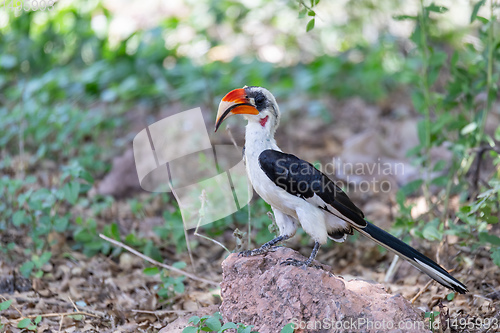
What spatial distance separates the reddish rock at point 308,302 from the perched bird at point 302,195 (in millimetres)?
Answer: 166

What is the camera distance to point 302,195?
10.3 feet

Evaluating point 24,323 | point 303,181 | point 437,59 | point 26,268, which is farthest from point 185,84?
point 24,323

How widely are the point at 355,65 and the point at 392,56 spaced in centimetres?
61

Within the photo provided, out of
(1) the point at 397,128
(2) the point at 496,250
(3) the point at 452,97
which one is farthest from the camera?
(1) the point at 397,128

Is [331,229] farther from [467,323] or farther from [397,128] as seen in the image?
[397,128]

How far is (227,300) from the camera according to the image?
9.65 ft

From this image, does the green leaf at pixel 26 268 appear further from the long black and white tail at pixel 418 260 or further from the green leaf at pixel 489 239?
the green leaf at pixel 489 239

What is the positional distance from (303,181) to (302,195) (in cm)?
9

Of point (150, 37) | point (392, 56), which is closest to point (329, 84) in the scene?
point (392, 56)

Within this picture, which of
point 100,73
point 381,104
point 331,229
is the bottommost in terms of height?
point 381,104

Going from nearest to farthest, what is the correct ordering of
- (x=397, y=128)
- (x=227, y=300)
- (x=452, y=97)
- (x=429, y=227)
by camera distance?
(x=227, y=300)
(x=429, y=227)
(x=452, y=97)
(x=397, y=128)

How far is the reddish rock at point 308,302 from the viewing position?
266cm

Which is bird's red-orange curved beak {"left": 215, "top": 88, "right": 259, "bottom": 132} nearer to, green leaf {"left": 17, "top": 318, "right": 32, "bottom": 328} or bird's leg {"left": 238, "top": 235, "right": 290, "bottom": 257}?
bird's leg {"left": 238, "top": 235, "right": 290, "bottom": 257}

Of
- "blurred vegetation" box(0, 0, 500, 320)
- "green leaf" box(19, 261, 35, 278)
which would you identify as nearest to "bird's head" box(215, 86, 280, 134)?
"blurred vegetation" box(0, 0, 500, 320)
